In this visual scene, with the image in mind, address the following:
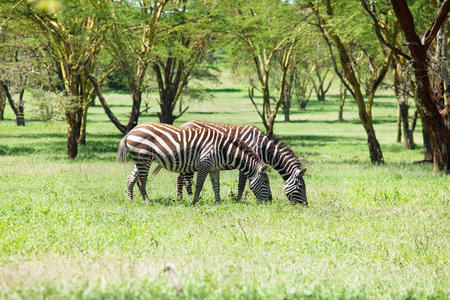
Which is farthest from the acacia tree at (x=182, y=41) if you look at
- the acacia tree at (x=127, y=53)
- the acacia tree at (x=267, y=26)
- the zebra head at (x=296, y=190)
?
the zebra head at (x=296, y=190)

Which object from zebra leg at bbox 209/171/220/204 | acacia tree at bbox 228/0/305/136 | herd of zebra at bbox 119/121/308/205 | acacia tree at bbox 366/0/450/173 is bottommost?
zebra leg at bbox 209/171/220/204

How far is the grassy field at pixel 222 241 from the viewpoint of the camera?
559 cm

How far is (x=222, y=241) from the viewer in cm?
780

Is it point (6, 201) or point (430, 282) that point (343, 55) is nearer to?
point (6, 201)

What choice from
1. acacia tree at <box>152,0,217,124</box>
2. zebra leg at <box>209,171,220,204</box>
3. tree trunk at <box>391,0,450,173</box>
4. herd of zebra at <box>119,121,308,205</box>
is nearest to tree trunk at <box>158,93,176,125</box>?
acacia tree at <box>152,0,217,124</box>

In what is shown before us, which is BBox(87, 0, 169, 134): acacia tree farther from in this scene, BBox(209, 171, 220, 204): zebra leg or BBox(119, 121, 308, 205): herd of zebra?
BBox(209, 171, 220, 204): zebra leg

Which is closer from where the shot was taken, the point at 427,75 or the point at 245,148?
the point at 245,148

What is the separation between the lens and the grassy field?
5.59 m

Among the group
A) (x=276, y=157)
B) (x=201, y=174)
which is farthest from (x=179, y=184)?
(x=276, y=157)

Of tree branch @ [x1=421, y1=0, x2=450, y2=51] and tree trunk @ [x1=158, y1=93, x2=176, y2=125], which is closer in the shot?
tree branch @ [x1=421, y1=0, x2=450, y2=51]

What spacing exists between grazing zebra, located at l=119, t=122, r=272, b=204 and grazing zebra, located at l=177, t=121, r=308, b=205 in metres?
0.50

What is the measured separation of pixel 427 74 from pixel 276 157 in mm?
6304

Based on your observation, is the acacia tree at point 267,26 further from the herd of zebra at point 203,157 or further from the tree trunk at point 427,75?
the herd of zebra at point 203,157

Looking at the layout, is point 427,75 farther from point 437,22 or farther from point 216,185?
point 216,185
